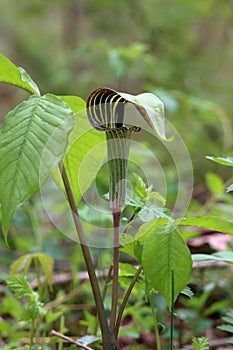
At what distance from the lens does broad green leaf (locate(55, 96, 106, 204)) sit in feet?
2.04

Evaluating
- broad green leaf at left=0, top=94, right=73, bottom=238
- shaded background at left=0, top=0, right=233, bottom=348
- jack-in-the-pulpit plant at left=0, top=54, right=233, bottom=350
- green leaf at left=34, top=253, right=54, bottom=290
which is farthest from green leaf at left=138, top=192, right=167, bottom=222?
shaded background at left=0, top=0, right=233, bottom=348

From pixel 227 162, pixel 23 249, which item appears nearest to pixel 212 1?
pixel 23 249

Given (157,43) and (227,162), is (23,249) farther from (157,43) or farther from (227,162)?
(157,43)

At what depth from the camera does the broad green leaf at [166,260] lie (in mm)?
562

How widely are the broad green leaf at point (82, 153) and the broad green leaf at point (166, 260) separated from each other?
0.45 feet

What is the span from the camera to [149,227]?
0.60 meters

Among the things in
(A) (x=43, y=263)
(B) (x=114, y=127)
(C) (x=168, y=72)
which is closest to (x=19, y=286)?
(A) (x=43, y=263)

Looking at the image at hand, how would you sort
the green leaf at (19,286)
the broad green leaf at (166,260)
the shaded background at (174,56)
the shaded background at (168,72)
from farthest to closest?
the shaded background at (174,56)
the shaded background at (168,72)
the green leaf at (19,286)
the broad green leaf at (166,260)

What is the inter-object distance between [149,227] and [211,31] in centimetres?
309

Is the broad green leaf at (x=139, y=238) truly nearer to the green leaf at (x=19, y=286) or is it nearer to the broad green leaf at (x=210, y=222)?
the broad green leaf at (x=210, y=222)

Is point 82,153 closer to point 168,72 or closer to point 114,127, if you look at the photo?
point 114,127

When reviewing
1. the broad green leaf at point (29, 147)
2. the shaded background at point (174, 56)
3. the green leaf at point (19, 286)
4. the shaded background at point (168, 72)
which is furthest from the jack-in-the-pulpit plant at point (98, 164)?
the shaded background at point (174, 56)

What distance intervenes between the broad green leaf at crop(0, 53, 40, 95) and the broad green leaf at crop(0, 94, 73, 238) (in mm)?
41

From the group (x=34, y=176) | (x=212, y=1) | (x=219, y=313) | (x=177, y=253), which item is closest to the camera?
(x=34, y=176)
